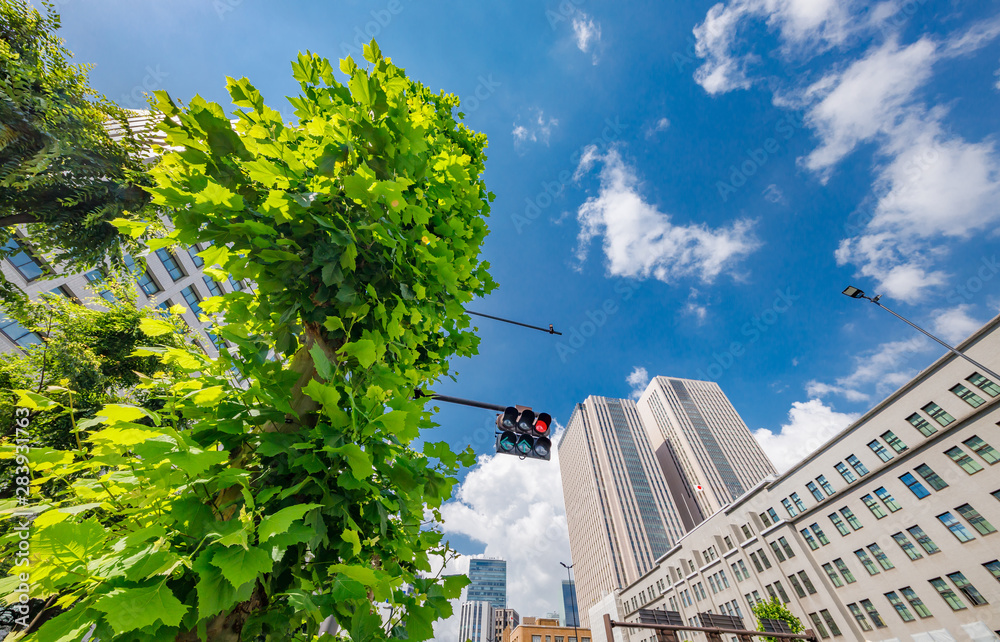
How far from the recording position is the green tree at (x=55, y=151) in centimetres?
715

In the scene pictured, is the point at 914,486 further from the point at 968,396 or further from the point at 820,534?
the point at 820,534

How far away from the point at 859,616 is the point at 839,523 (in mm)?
6988

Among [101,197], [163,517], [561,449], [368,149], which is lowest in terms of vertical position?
[163,517]

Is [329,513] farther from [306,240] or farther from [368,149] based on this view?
[368,149]

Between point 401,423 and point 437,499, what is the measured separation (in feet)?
2.94

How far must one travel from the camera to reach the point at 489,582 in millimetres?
177625

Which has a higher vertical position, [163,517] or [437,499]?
[437,499]

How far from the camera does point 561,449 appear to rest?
140 m

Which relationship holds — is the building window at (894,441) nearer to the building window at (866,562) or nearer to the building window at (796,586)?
the building window at (866,562)

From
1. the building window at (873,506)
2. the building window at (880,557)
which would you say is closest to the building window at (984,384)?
the building window at (873,506)

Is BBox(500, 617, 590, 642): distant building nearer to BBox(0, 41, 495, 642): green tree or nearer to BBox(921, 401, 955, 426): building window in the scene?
BBox(921, 401, 955, 426): building window

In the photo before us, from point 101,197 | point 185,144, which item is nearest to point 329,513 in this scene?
point 185,144

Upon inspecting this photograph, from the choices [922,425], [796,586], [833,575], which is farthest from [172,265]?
[796,586]

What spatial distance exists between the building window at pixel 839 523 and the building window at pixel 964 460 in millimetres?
10924
